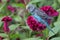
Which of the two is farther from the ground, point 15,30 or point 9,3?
point 9,3

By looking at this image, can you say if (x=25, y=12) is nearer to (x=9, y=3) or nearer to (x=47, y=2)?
(x=47, y=2)

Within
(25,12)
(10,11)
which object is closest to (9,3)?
(10,11)

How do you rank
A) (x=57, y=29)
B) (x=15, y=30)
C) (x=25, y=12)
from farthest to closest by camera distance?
1. (x=25, y=12)
2. (x=15, y=30)
3. (x=57, y=29)

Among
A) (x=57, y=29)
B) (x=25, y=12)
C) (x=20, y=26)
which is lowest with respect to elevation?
(x=57, y=29)

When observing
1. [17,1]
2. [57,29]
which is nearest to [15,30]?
[57,29]

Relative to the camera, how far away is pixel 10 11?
2.82 metres

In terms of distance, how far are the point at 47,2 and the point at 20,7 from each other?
12.2 inches

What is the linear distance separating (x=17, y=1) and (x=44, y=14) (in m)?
1.59

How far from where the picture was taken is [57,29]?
1.92 metres

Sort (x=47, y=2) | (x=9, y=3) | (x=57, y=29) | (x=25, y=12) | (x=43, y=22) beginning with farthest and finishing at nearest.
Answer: (x=9, y=3)
(x=47, y=2)
(x=25, y=12)
(x=57, y=29)
(x=43, y=22)

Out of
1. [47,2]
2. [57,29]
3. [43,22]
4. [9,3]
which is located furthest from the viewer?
[9,3]

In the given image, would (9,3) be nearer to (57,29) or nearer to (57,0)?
(57,0)

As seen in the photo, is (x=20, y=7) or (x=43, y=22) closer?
(x=43, y=22)

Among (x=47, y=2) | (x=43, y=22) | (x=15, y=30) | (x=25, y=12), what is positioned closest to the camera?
(x=43, y=22)
